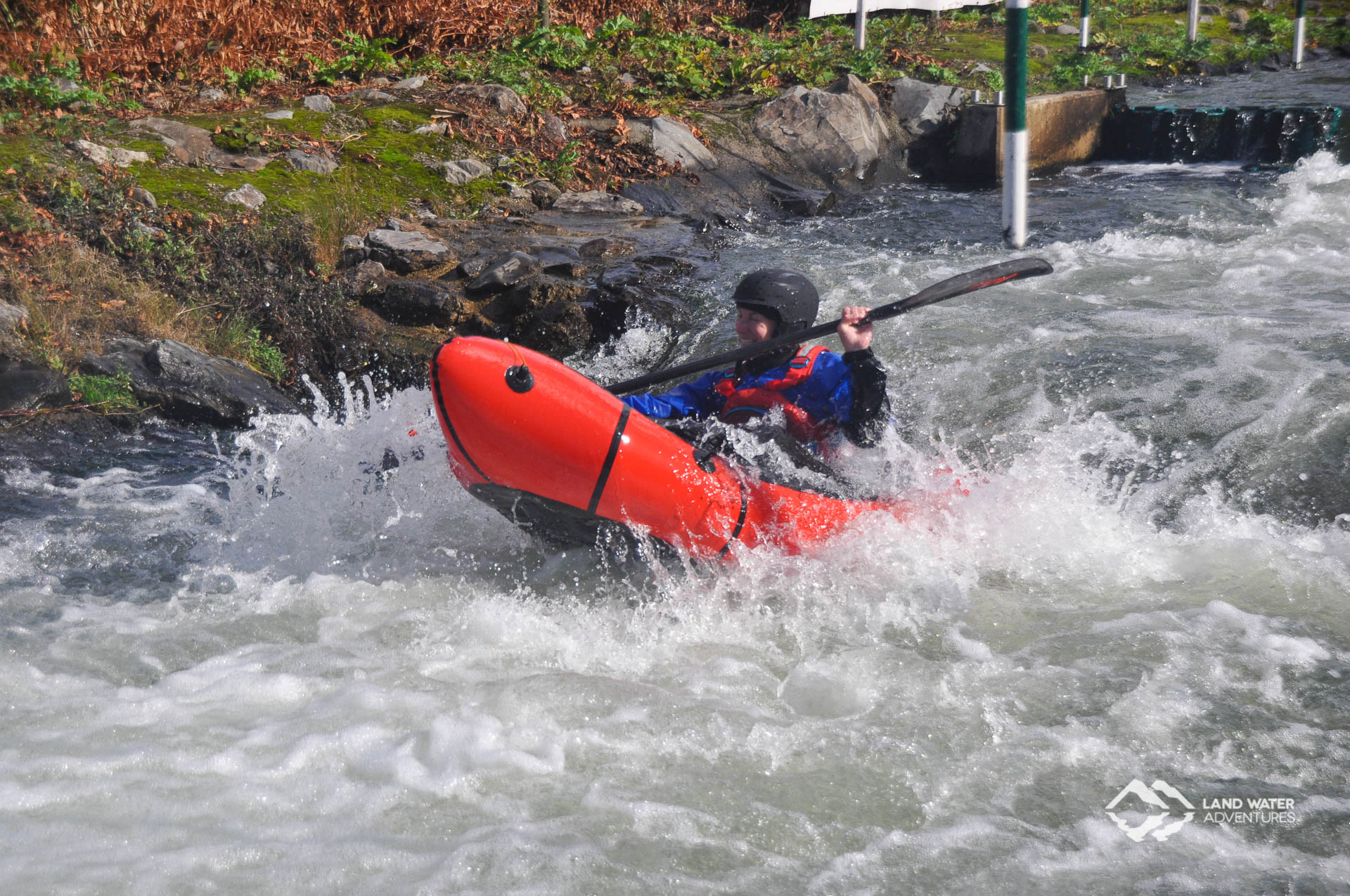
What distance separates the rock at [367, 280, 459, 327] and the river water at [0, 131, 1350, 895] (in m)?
0.70

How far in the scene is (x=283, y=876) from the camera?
2.45m

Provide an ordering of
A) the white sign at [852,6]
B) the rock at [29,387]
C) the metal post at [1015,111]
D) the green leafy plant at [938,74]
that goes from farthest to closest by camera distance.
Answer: the white sign at [852,6], the green leafy plant at [938,74], the rock at [29,387], the metal post at [1015,111]

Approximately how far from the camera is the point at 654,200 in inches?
354

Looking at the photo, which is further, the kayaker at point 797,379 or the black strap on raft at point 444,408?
the kayaker at point 797,379

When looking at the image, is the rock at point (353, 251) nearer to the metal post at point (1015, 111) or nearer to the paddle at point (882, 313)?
the paddle at point (882, 313)

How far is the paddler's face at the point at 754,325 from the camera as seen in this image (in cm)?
409

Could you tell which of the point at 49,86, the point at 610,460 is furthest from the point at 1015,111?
the point at 49,86

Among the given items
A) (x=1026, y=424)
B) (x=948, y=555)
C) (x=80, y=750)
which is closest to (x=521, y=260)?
(x=1026, y=424)

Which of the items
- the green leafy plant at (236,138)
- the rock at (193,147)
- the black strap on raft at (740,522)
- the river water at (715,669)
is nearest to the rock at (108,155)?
the rock at (193,147)

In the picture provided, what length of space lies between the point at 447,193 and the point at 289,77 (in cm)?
237

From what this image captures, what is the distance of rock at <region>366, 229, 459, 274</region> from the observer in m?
6.79

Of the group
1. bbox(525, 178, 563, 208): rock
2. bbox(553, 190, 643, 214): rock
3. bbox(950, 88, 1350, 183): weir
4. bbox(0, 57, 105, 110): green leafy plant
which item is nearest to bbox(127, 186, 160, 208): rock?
bbox(0, 57, 105, 110): green leafy plant

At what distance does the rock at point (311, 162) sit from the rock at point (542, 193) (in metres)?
1.54

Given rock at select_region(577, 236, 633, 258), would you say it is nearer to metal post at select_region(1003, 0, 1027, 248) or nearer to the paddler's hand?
metal post at select_region(1003, 0, 1027, 248)
